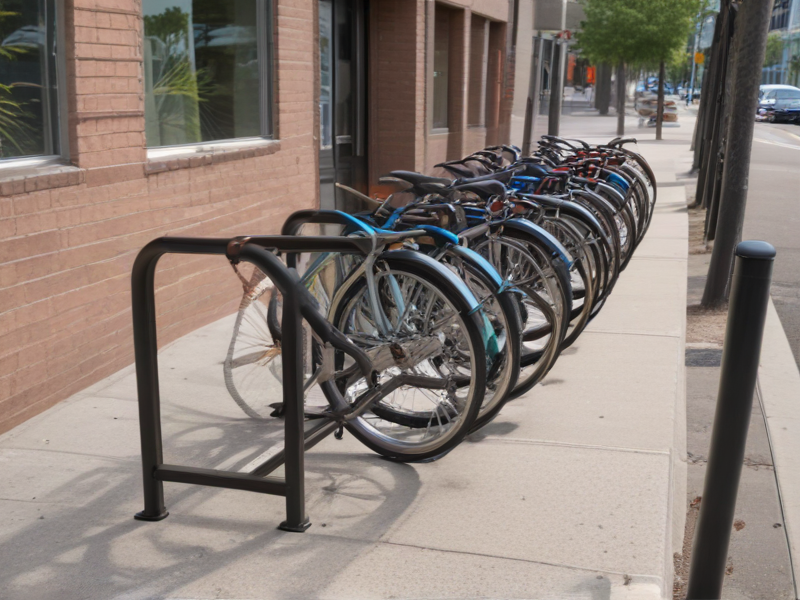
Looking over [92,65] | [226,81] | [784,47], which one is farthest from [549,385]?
[784,47]

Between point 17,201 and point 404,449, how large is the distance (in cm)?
213

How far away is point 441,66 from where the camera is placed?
1362 centimetres

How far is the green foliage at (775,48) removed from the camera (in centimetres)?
9631

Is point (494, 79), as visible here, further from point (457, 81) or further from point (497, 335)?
point (497, 335)

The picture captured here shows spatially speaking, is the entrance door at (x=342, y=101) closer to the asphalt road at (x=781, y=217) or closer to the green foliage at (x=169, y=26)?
the green foliage at (x=169, y=26)

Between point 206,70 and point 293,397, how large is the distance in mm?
4362

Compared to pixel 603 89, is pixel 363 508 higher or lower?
lower

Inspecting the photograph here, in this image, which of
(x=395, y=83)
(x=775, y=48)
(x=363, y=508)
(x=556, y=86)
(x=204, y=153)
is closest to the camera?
(x=363, y=508)

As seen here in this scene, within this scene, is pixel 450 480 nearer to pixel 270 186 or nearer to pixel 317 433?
pixel 317 433

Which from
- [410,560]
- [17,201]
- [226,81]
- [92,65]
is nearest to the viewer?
[410,560]

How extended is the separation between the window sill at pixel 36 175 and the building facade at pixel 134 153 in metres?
0.01

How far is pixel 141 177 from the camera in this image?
548 cm

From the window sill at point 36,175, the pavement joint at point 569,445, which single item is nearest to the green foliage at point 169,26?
the window sill at point 36,175

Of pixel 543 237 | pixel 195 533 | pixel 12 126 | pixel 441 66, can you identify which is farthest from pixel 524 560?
pixel 441 66
